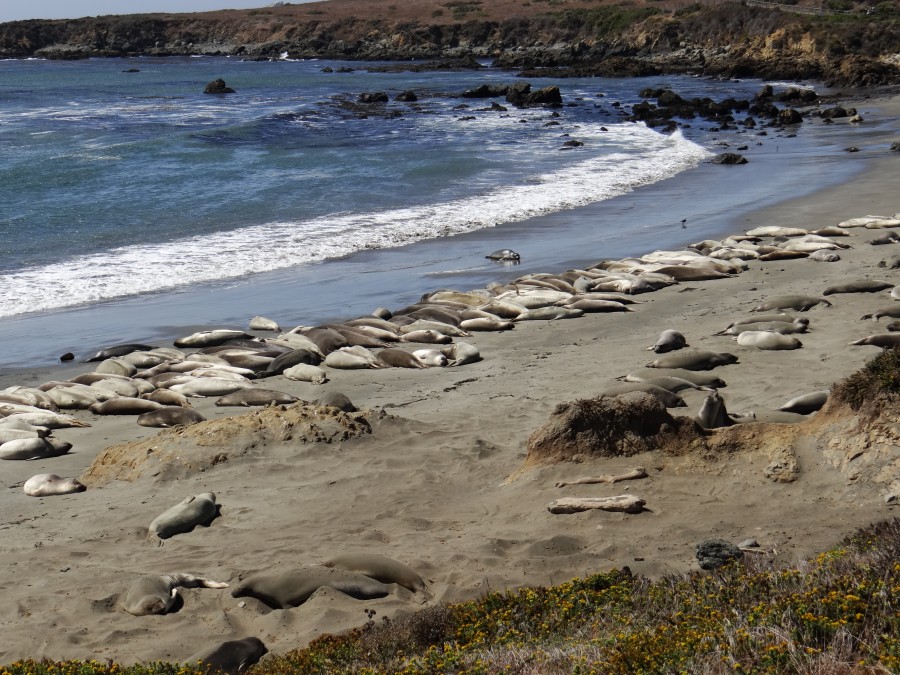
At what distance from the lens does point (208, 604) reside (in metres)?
5.25

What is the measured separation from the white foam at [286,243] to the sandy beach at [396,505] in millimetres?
5694

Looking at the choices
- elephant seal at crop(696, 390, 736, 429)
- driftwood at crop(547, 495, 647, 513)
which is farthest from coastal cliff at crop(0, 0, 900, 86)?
driftwood at crop(547, 495, 647, 513)

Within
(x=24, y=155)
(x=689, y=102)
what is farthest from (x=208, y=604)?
(x=689, y=102)

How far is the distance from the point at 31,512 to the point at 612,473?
13.0 ft

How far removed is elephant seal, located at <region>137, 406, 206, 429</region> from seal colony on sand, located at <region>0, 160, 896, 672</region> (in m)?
0.02

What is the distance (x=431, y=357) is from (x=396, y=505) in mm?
3582

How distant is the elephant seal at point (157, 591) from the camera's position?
5184mm

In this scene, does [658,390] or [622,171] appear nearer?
[658,390]

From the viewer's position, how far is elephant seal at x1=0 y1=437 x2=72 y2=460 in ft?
25.4

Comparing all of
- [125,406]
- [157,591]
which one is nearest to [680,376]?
[157,591]

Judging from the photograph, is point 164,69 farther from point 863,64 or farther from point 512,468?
point 512,468

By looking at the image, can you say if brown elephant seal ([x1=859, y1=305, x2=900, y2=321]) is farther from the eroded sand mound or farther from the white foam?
the white foam

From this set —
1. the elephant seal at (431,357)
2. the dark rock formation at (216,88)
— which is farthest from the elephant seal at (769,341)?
the dark rock formation at (216,88)

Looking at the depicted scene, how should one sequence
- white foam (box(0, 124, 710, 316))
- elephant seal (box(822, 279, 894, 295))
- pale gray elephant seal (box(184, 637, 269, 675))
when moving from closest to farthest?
1. pale gray elephant seal (box(184, 637, 269, 675))
2. elephant seal (box(822, 279, 894, 295))
3. white foam (box(0, 124, 710, 316))
